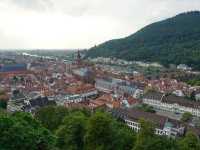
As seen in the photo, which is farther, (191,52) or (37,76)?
(191,52)

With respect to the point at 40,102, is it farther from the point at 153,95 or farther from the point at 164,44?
the point at 164,44

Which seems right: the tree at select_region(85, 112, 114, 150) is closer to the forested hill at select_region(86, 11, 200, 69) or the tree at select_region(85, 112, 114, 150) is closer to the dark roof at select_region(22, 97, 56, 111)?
the dark roof at select_region(22, 97, 56, 111)


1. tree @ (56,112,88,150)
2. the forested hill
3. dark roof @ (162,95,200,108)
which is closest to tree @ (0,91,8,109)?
dark roof @ (162,95,200,108)

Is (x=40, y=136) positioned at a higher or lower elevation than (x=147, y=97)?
higher

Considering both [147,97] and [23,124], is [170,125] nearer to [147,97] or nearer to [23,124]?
[147,97]

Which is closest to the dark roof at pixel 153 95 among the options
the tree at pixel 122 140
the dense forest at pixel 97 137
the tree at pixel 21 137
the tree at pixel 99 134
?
the dense forest at pixel 97 137

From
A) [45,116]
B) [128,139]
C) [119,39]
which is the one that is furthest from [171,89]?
[119,39]

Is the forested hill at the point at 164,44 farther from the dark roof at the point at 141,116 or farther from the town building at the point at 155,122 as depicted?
the town building at the point at 155,122

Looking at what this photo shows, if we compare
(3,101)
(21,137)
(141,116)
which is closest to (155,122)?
(141,116)
